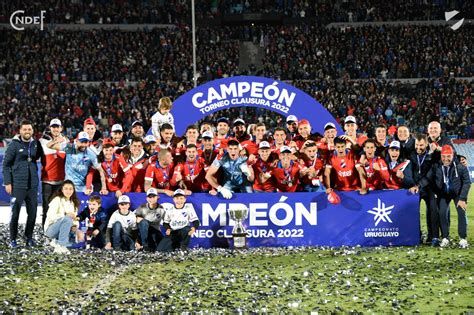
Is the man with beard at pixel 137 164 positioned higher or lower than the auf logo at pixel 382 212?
higher

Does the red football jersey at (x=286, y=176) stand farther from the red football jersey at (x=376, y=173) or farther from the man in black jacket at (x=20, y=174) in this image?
Result: the man in black jacket at (x=20, y=174)

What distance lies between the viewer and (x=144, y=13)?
48.4 meters

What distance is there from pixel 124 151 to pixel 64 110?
2595cm

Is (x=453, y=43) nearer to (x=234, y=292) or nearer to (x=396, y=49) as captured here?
(x=396, y=49)

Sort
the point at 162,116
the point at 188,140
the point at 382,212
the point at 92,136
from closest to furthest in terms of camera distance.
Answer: the point at 382,212 < the point at 188,140 < the point at 92,136 < the point at 162,116

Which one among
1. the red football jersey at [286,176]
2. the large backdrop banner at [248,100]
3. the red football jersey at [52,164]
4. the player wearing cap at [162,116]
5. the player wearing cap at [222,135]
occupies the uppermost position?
the large backdrop banner at [248,100]

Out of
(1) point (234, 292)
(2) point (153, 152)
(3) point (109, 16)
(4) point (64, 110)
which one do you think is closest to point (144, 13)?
(3) point (109, 16)

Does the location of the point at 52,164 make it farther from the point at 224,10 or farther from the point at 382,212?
the point at 224,10

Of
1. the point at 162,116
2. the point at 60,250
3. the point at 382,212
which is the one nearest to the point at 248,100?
the point at 162,116

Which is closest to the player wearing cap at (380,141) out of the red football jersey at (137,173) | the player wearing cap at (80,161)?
the red football jersey at (137,173)

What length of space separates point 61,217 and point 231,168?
9.30 feet

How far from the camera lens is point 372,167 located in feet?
44.9

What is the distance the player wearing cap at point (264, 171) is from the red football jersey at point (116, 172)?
2113 mm

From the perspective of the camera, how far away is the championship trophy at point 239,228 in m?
13.4
